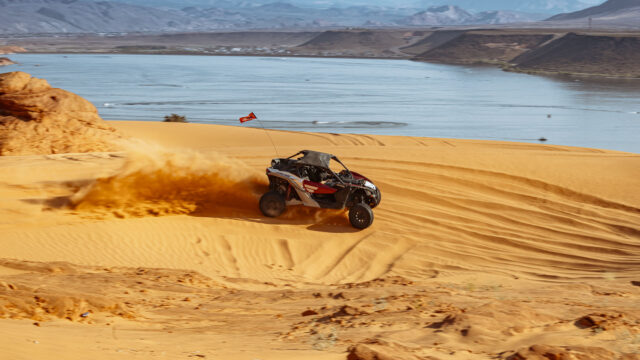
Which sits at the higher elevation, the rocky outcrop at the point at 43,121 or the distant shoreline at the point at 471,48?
the distant shoreline at the point at 471,48

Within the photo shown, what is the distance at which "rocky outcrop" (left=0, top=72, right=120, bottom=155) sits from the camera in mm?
17891

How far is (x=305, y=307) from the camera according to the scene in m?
8.41

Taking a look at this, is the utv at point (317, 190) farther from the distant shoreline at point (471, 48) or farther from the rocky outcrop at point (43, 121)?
the distant shoreline at point (471, 48)

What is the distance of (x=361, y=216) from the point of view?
498 inches

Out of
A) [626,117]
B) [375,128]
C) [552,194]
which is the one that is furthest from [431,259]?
[626,117]

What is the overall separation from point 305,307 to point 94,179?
285 inches

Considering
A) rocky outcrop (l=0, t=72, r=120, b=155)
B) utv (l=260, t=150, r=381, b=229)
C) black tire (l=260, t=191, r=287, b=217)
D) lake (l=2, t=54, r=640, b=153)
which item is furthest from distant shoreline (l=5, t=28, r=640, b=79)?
black tire (l=260, t=191, r=287, b=217)

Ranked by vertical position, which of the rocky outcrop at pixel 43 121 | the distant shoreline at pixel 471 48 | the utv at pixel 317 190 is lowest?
the utv at pixel 317 190

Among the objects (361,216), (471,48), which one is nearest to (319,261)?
(361,216)

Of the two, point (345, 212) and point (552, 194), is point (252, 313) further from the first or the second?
point (552, 194)

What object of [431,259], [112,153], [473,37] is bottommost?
[431,259]

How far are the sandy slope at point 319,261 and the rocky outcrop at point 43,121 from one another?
160 centimetres

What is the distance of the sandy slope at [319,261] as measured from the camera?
6.83 metres

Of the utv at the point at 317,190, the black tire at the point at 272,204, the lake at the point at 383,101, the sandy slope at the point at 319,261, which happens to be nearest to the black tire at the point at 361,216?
the utv at the point at 317,190
